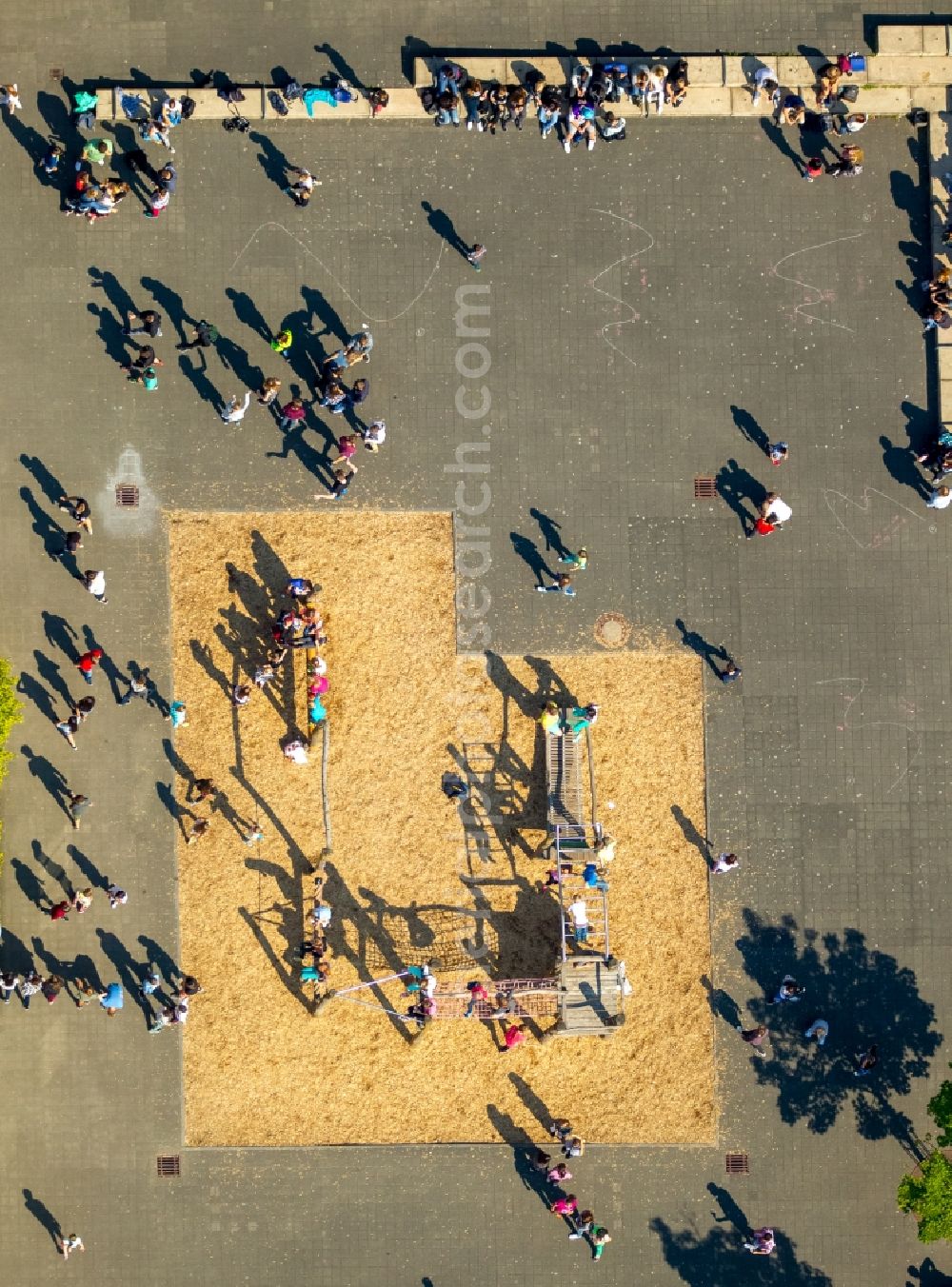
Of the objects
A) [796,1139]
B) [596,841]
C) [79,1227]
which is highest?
[596,841]

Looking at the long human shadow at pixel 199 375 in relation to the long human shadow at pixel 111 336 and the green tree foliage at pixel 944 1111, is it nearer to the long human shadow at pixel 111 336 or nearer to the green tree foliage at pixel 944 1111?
the long human shadow at pixel 111 336

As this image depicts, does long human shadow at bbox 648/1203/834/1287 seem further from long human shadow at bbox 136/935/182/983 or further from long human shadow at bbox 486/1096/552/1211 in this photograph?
long human shadow at bbox 136/935/182/983

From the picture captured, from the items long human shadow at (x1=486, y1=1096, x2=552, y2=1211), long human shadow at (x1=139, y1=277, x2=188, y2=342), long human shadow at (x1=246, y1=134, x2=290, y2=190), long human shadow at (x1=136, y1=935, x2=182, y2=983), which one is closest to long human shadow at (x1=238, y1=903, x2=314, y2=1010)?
long human shadow at (x1=136, y1=935, x2=182, y2=983)

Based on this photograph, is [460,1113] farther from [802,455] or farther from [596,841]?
[802,455]

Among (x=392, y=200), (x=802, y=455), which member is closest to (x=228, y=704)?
(x=392, y=200)

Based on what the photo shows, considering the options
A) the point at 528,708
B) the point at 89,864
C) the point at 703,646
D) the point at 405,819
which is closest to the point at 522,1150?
the point at 405,819

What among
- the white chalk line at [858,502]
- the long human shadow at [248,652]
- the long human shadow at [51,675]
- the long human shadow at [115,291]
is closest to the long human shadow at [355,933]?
the long human shadow at [248,652]
